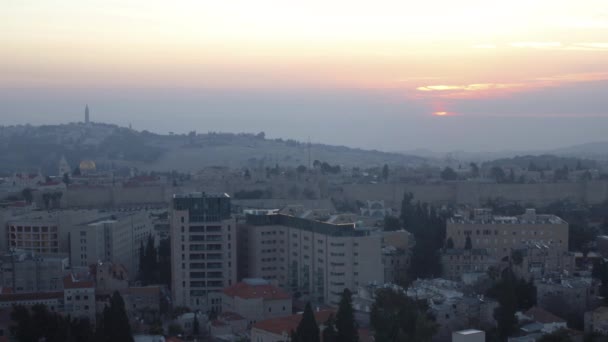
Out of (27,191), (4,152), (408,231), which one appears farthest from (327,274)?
(4,152)

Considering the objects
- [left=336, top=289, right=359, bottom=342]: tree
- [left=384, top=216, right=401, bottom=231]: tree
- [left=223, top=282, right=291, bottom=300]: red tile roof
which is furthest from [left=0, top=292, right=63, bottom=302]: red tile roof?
[left=384, top=216, right=401, bottom=231]: tree

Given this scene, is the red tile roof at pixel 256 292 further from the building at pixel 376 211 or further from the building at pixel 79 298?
the building at pixel 376 211

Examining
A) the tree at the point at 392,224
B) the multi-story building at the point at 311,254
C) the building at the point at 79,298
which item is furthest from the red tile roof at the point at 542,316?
the tree at the point at 392,224

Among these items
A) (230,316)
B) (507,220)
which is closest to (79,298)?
(230,316)

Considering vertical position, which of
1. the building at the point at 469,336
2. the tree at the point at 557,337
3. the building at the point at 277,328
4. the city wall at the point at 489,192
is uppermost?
the city wall at the point at 489,192

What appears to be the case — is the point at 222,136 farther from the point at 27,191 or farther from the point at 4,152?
the point at 27,191

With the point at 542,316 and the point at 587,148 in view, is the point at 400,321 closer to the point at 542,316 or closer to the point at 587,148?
the point at 542,316

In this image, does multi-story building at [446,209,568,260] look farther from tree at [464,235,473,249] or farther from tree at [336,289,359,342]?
tree at [336,289,359,342]
